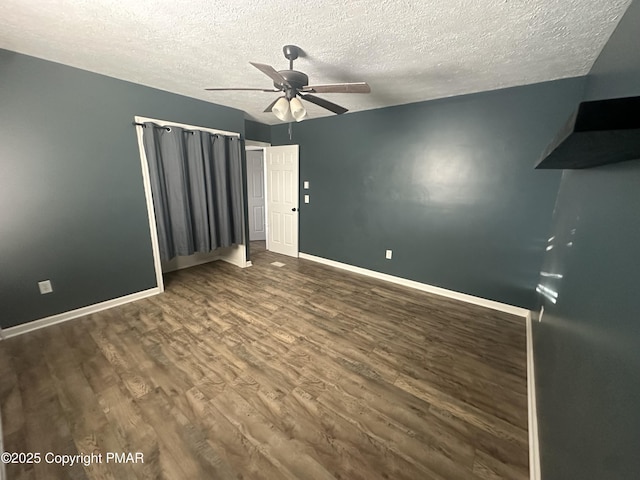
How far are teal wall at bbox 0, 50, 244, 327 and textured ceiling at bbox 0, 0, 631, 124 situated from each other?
0.86 feet

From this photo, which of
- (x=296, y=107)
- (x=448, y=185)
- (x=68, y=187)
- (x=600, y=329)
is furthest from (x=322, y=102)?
(x=68, y=187)

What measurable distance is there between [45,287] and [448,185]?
4440 millimetres

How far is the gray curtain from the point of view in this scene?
2.92 m

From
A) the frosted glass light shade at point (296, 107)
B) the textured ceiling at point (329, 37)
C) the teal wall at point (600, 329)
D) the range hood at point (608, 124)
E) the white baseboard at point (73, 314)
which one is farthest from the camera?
the white baseboard at point (73, 314)

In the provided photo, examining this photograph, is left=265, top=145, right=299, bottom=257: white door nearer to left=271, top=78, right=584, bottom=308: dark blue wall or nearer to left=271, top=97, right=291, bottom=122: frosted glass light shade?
left=271, top=78, right=584, bottom=308: dark blue wall

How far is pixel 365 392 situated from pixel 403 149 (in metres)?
2.86

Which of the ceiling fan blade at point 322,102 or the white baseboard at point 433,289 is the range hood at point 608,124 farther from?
the white baseboard at point 433,289

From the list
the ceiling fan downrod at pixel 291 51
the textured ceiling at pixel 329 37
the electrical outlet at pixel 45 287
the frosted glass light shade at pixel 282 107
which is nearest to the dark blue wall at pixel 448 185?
the textured ceiling at pixel 329 37

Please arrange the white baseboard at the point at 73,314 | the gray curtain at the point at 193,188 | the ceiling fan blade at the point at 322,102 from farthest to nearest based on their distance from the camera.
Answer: the gray curtain at the point at 193,188, the white baseboard at the point at 73,314, the ceiling fan blade at the point at 322,102

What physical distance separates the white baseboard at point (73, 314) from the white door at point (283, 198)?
226 centimetres

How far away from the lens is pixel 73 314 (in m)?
2.49

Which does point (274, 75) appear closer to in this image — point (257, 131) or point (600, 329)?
point (600, 329)

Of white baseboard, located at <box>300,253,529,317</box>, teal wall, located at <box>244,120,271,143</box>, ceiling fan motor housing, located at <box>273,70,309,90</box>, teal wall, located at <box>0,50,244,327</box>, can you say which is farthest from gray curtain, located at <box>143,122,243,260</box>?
ceiling fan motor housing, located at <box>273,70,309,90</box>

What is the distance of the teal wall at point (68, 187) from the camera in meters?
2.08
